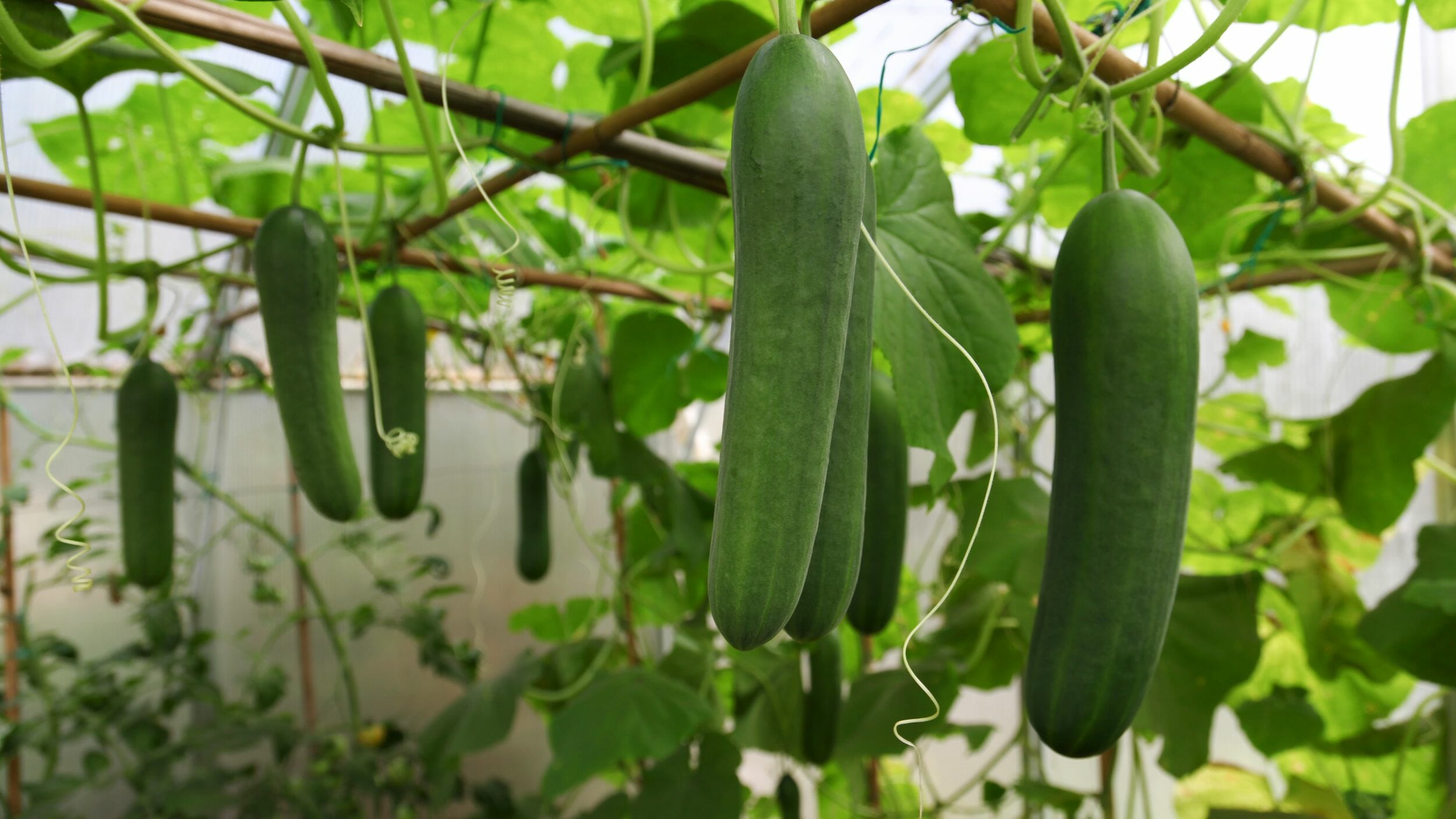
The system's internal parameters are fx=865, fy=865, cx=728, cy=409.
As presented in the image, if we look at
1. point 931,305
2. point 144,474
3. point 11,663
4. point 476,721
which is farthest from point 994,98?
point 11,663

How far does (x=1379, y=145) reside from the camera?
1.45 metres

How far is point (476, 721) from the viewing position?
1.31m

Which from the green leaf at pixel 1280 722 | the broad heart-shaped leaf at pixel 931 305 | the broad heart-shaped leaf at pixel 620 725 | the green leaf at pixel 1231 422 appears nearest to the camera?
the broad heart-shaped leaf at pixel 931 305

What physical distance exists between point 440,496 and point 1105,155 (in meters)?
2.61

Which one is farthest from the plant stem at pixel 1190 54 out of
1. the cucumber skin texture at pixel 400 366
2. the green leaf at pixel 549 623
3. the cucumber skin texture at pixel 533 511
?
the green leaf at pixel 549 623

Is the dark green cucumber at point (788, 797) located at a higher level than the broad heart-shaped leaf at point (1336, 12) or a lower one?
lower

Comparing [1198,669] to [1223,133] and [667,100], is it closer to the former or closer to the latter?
[1223,133]

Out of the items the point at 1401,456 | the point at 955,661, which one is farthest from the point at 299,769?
the point at 1401,456

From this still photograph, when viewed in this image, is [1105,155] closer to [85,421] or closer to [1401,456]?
[1401,456]

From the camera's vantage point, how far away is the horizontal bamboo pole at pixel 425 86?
0.54 meters

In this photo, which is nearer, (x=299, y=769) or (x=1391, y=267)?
(x=1391, y=267)

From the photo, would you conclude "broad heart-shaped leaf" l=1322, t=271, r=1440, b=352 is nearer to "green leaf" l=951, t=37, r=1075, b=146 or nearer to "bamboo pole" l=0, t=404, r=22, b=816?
"green leaf" l=951, t=37, r=1075, b=146

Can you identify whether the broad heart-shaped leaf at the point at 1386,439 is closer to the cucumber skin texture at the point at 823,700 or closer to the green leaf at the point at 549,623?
the cucumber skin texture at the point at 823,700

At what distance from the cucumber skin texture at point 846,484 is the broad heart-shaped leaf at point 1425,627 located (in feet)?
2.56
